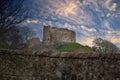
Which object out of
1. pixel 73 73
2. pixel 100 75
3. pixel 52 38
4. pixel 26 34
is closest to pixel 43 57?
pixel 73 73

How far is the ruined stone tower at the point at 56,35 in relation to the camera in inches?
1879

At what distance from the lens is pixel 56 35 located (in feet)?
159

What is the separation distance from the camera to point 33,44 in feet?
145

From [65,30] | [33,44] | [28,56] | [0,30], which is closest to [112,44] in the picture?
[65,30]

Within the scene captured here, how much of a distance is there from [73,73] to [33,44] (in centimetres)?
3709

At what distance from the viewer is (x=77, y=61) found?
297 inches

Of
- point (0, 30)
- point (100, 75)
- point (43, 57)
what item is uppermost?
point (0, 30)

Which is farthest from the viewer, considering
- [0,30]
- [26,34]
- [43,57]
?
[26,34]

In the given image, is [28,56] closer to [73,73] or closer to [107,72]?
[73,73]

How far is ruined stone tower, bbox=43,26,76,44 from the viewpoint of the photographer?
47719mm

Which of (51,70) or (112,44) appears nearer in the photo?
(51,70)

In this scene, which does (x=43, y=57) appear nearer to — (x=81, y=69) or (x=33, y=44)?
(x=81, y=69)

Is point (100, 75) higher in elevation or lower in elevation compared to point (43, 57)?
lower

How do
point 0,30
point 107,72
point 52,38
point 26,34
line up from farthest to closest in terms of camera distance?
point 52,38 < point 26,34 < point 0,30 < point 107,72
